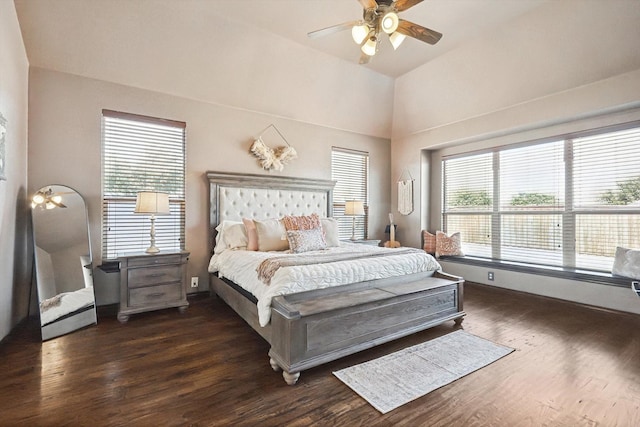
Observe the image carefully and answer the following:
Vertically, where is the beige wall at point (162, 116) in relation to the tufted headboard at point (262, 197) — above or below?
above

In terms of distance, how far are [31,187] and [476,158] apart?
6.00 m

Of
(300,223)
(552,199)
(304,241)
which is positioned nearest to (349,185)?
(300,223)

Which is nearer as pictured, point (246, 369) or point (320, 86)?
point (246, 369)

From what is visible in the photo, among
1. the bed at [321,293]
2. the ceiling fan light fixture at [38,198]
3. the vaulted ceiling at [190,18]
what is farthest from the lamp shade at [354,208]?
the ceiling fan light fixture at [38,198]

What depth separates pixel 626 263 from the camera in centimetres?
328

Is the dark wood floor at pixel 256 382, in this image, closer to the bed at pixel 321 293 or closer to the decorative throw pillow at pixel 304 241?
the bed at pixel 321 293

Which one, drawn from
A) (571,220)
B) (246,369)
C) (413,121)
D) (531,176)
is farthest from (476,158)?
(246,369)

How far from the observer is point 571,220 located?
3.85m

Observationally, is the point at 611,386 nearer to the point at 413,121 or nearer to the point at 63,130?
the point at 413,121

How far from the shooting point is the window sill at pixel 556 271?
3.32 metres

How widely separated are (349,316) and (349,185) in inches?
136

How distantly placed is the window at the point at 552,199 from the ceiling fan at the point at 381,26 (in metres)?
2.67

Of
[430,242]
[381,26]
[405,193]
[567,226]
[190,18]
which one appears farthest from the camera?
[405,193]

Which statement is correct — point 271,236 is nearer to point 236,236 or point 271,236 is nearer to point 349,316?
point 236,236
